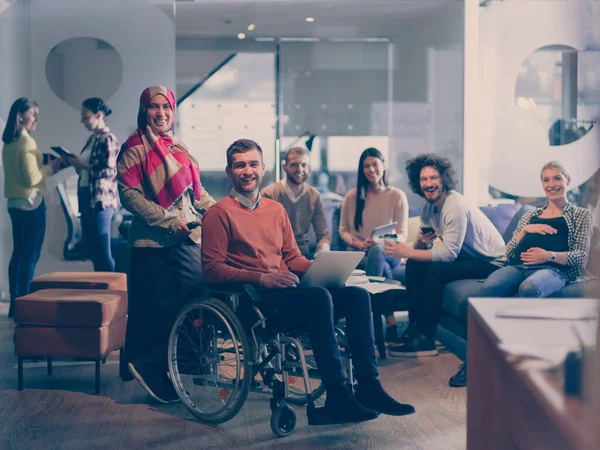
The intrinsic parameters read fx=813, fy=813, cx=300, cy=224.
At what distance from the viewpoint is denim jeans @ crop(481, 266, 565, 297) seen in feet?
13.0

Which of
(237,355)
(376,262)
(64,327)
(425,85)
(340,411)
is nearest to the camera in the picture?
(340,411)

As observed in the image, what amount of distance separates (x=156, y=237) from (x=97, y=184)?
2037 millimetres

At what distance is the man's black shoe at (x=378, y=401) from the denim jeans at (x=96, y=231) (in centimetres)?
294

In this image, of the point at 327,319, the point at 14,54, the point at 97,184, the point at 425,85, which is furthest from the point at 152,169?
the point at 425,85

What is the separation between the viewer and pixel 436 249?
445 cm

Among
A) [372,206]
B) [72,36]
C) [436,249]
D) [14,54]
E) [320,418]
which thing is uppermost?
[72,36]

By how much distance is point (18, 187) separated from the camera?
572 centimetres

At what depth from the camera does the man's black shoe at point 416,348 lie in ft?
15.0

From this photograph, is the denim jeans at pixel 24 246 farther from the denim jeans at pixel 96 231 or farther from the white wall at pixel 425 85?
the white wall at pixel 425 85

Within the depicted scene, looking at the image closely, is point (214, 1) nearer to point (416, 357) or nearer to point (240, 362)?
point (416, 357)

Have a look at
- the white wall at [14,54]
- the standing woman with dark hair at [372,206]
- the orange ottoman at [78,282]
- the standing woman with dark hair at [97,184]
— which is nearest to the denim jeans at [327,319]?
the orange ottoman at [78,282]

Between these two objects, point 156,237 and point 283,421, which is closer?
point 283,421

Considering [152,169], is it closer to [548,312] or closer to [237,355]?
[237,355]

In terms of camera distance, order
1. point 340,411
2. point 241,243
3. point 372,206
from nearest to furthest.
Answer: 1. point 340,411
2. point 241,243
3. point 372,206
